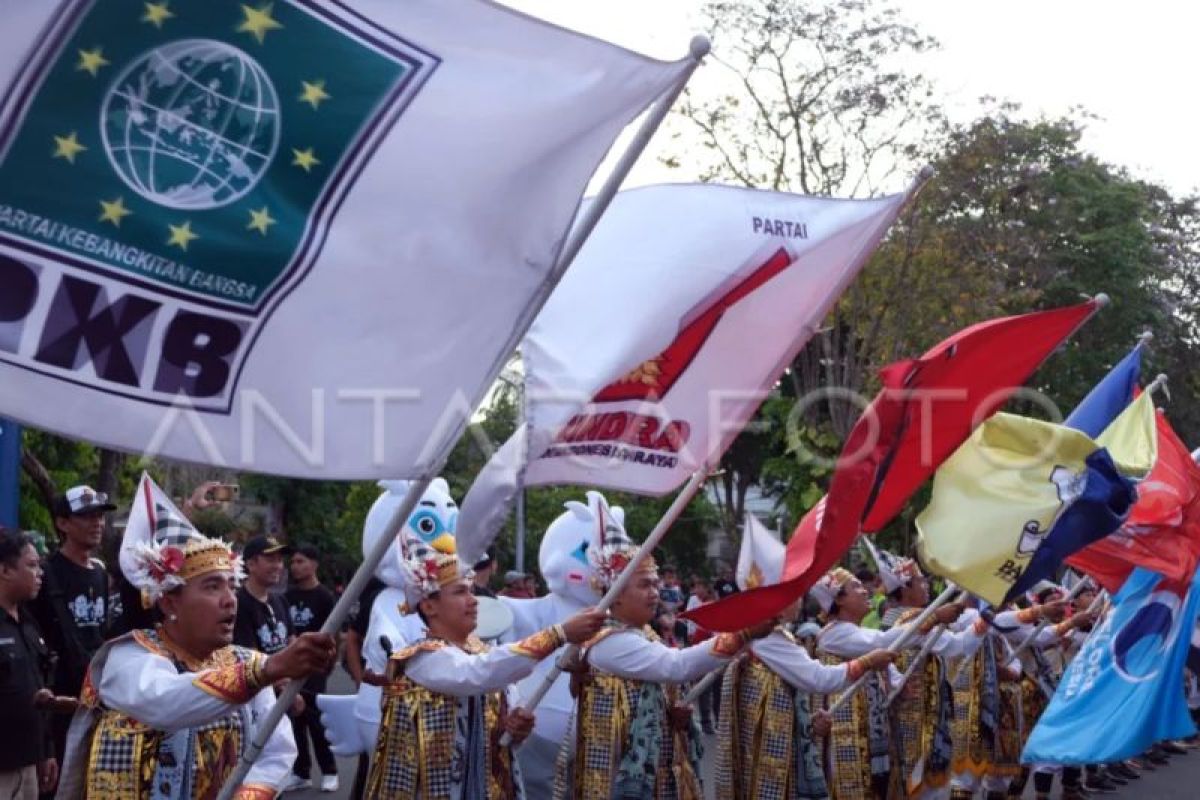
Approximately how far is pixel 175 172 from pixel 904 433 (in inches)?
181

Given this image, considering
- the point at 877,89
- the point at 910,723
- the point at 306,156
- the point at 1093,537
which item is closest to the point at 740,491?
the point at 877,89

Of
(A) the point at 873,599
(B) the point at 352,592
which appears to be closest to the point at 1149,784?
(A) the point at 873,599

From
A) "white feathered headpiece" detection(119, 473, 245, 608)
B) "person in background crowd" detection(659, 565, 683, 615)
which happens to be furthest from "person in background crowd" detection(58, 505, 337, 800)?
"person in background crowd" detection(659, 565, 683, 615)

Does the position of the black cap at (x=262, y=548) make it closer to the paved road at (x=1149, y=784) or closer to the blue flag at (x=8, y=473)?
the blue flag at (x=8, y=473)

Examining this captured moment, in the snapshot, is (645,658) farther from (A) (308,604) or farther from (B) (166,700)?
(A) (308,604)

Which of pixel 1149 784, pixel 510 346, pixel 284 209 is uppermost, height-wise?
pixel 284 209

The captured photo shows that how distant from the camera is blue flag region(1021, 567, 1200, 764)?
10055 millimetres

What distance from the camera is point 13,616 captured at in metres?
8.23

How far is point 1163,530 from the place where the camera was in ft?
33.5

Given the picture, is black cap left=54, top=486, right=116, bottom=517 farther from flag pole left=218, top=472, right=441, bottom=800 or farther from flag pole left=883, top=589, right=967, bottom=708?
flag pole left=883, top=589, right=967, bottom=708

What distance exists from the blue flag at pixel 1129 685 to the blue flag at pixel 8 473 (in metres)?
5.71

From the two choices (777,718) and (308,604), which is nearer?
(777,718)

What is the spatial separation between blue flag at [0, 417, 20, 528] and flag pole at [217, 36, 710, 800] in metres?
5.50

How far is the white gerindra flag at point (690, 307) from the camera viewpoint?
703cm
